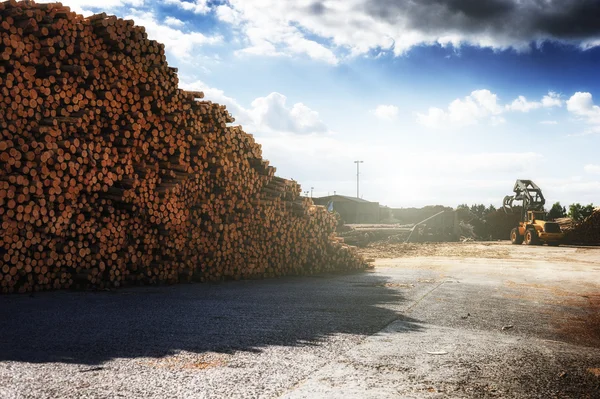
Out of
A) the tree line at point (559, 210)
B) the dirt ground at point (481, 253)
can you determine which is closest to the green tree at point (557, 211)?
the tree line at point (559, 210)

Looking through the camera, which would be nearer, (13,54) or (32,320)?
(32,320)

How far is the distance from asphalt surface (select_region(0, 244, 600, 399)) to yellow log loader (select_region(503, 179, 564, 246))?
18052mm

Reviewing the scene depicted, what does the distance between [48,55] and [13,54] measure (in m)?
0.56

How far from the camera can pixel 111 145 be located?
9.74m

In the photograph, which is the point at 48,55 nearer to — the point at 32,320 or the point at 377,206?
the point at 32,320

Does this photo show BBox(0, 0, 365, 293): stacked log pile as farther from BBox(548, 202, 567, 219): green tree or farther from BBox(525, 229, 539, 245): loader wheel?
BBox(548, 202, 567, 219): green tree

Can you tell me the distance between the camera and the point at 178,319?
6691mm

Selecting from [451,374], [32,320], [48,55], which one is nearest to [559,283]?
[451,374]

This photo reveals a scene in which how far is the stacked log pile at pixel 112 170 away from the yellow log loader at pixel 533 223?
→ 63.3 ft

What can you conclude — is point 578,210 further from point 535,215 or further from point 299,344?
point 299,344

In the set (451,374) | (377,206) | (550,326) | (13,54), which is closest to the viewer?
(451,374)

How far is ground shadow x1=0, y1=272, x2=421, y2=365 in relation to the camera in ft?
17.2

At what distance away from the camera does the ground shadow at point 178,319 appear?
17.2ft

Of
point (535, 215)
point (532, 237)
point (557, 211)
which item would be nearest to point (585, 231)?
point (535, 215)
